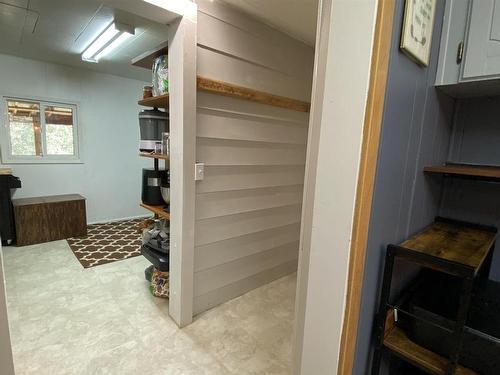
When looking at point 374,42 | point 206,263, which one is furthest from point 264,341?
point 374,42

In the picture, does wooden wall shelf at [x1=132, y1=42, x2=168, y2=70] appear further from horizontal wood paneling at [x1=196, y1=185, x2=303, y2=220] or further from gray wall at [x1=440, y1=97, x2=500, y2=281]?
gray wall at [x1=440, y1=97, x2=500, y2=281]

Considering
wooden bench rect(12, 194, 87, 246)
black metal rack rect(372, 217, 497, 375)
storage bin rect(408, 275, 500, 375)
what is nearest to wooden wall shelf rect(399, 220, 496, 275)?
black metal rack rect(372, 217, 497, 375)

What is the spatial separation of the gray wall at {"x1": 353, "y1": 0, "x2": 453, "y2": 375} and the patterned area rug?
9.40 feet

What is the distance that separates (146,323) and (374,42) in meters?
2.19

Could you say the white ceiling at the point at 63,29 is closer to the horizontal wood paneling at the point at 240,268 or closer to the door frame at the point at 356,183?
the door frame at the point at 356,183

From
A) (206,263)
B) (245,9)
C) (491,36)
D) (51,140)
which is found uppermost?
(245,9)

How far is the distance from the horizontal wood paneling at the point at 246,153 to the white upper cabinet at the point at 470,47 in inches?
53.7

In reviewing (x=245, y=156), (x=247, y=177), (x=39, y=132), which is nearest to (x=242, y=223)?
(x=247, y=177)

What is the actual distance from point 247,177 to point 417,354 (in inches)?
63.6

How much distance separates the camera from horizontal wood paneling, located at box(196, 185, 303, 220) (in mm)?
2027

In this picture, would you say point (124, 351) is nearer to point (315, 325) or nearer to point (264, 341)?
point (264, 341)

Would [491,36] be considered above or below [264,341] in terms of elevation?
above

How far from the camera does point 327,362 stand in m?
0.91

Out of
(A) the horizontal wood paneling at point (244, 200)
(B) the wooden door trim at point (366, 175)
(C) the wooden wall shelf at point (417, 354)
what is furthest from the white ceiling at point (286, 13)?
(C) the wooden wall shelf at point (417, 354)
